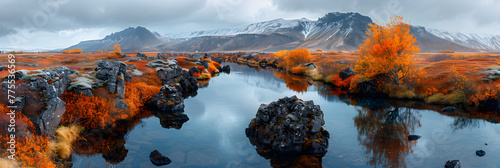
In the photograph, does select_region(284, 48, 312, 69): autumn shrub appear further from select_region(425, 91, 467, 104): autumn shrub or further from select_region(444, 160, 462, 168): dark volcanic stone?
select_region(444, 160, 462, 168): dark volcanic stone

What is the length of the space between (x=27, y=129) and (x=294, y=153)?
19.4 metres

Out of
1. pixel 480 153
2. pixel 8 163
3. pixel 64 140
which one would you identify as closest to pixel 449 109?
pixel 480 153

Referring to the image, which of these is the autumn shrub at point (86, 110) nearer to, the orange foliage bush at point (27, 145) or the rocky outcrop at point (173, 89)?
the orange foliage bush at point (27, 145)

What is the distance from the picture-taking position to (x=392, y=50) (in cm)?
4066

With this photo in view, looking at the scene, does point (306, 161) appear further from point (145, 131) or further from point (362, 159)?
point (145, 131)

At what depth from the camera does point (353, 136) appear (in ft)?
80.9

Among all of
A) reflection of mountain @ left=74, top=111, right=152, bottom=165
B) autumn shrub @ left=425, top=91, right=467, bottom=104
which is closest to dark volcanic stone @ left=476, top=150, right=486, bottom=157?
Answer: autumn shrub @ left=425, top=91, right=467, bottom=104

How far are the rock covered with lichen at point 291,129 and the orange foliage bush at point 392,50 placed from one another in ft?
85.3

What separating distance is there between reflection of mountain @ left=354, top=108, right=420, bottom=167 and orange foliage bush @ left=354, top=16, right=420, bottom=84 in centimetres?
882

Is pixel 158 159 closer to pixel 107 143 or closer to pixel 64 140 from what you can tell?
pixel 107 143

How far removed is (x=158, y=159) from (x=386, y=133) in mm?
22130

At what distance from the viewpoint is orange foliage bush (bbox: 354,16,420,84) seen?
132 ft

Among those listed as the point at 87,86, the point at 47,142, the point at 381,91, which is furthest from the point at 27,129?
the point at 381,91

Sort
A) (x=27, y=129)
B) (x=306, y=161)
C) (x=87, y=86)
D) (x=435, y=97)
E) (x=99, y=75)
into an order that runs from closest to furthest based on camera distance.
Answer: (x=27, y=129) < (x=306, y=161) < (x=87, y=86) < (x=99, y=75) < (x=435, y=97)
